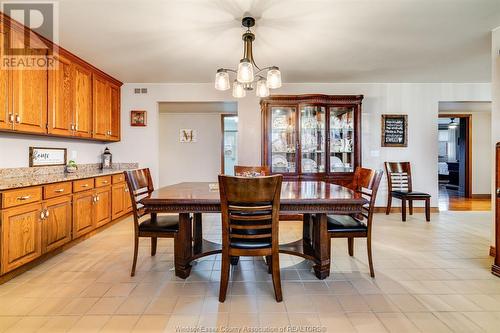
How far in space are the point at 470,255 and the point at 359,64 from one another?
263 centimetres

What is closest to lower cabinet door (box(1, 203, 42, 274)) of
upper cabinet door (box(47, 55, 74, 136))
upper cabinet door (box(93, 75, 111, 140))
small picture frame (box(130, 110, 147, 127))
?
upper cabinet door (box(47, 55, 74, 136))

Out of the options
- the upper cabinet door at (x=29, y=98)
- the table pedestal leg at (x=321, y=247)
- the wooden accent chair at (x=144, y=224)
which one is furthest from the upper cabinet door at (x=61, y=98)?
the table pedestal leg at (x=321, y=247)

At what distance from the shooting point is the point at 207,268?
245 cm

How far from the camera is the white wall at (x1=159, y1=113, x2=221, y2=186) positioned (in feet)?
20.8

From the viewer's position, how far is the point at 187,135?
636 centimetres

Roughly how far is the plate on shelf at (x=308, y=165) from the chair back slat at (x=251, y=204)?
2.53m

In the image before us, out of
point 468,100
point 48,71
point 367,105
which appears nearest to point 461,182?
point 468,100

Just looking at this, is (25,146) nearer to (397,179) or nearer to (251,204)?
(251,204)

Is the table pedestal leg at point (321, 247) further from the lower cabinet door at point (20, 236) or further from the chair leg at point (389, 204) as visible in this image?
the chair leg at point (389, 204)

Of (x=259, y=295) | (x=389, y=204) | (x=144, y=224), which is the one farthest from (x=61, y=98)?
→ (x=389, y=204)

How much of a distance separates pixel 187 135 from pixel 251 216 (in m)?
4.97

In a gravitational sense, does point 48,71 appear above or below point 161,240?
above

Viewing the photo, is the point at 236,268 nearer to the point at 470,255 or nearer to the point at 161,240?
the point at 161,240

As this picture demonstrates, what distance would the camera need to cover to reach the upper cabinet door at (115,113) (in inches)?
167
